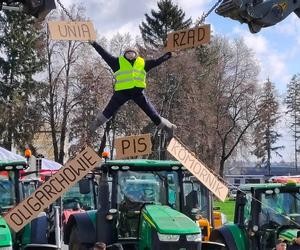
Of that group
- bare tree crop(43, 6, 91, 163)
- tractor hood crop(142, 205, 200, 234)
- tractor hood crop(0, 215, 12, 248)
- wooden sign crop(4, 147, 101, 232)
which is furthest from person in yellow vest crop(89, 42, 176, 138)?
bare tree crop(43, 6, 91, 163)

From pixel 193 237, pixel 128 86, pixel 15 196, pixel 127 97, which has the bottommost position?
pixel 193 237

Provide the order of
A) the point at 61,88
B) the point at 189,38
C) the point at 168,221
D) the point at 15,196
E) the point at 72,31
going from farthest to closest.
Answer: the point at 61,88, the point at 15,196, the point at 168,221, the point at 189,38, the point at 72,31

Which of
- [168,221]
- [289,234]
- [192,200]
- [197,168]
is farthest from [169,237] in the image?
[289,234]

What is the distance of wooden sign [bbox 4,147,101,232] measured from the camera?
848 cm

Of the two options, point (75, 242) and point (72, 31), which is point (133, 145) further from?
point (75, 242)

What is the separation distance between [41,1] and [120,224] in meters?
4.60

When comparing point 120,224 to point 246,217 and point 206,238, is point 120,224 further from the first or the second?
point 206,238

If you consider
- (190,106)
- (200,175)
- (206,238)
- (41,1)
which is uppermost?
(190,106)

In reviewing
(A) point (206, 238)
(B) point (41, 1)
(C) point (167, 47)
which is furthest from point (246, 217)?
(B) point (41, 1)

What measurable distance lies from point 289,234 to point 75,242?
363cm

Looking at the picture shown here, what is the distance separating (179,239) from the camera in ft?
29.1

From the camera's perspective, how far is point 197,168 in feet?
30.4

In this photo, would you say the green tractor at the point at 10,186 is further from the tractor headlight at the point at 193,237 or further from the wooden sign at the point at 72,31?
the tractor headlight at the point at 193,237

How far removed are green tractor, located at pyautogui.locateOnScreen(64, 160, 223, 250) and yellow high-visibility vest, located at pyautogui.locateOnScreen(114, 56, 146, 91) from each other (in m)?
1.35
